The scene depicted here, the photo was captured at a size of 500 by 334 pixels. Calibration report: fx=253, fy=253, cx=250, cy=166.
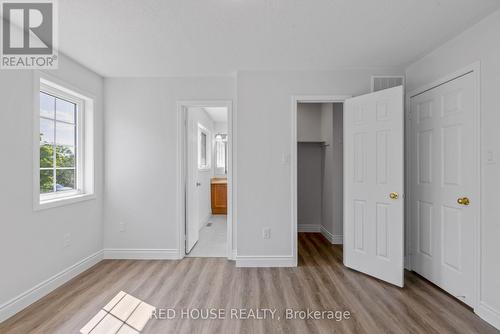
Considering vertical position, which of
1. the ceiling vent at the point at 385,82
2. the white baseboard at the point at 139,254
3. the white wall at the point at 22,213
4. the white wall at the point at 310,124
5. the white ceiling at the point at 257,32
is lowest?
the white baseboard at the point at 139,254

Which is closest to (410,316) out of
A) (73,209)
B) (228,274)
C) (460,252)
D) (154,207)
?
(460,252)

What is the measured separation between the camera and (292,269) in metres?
3.04

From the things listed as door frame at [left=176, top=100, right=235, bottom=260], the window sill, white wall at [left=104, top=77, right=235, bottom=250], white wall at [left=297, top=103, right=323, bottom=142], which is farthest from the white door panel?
A: the window sill

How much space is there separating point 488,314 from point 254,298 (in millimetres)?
1896

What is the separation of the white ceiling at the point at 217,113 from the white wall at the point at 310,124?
176 cm

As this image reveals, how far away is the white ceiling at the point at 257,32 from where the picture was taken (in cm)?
A: 190

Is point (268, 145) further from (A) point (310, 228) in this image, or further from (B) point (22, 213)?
(B) point (22, 213)

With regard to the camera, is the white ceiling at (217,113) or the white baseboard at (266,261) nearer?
the white baseboard at (266,261)

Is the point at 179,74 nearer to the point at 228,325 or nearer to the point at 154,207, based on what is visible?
the point at 154,207

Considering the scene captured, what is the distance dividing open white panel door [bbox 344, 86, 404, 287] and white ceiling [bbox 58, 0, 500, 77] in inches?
21.4

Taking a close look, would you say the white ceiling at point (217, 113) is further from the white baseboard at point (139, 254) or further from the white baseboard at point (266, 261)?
the white baseboard at point (266, 261)

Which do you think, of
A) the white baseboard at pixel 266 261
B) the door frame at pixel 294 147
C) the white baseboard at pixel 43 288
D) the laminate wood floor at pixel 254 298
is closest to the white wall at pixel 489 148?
the laminate wood floor at pixel 254 298

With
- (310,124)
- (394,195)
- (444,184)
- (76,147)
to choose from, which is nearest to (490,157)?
(444,184)

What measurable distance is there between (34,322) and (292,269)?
246 centimetres
